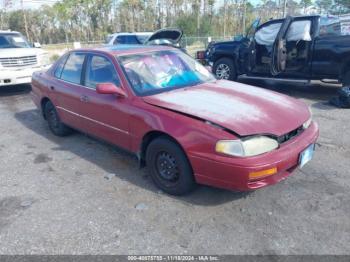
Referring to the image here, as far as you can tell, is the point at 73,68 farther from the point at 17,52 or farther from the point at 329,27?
the point at 329,27

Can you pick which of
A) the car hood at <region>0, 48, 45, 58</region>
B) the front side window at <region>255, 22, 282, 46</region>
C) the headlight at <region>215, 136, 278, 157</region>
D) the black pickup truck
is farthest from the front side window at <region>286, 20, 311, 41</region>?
the car hood at <region>0, 48, 45, 58</region>

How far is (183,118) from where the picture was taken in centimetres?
306

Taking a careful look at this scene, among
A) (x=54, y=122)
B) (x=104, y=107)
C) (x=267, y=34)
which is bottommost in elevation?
(x=54, y=122)

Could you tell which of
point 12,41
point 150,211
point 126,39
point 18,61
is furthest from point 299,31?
point 12,41

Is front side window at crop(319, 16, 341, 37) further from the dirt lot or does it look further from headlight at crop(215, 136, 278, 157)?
headlight at crop(215, 136, 278, 157)

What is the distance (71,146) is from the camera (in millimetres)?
4973

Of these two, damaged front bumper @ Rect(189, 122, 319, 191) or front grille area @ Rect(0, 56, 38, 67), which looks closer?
damaged front bumper @ Rect(189, 122, 319, 191)

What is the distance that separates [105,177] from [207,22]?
38.9 meters

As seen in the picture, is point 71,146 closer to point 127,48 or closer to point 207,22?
point 127,48

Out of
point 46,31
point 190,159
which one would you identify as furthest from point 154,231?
point 46,31

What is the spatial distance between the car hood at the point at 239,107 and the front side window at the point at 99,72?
664 millimetres

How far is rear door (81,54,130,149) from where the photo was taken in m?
3.74

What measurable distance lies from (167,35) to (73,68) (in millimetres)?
5363

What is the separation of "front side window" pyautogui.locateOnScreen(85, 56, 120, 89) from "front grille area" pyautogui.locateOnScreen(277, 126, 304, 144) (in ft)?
6.39
